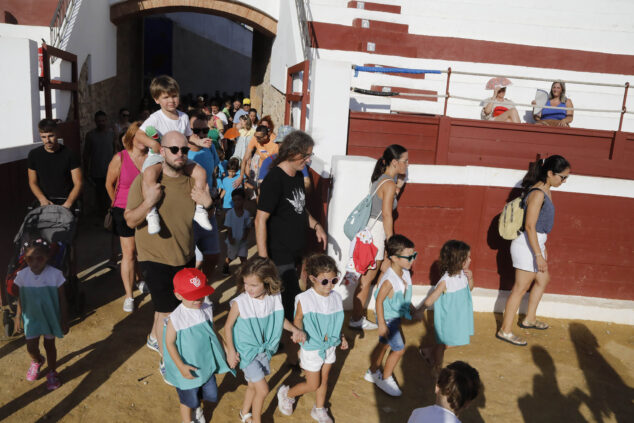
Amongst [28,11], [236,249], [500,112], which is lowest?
[236,249]

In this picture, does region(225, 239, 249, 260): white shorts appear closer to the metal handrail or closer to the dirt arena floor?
the dirt arena floor

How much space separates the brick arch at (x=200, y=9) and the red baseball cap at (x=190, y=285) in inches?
410

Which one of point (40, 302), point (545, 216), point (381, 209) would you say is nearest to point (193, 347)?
point (40, 302)

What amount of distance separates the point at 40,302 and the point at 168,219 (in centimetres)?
122

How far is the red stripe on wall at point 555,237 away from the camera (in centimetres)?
597

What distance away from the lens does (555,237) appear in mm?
6137

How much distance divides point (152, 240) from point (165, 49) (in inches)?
720

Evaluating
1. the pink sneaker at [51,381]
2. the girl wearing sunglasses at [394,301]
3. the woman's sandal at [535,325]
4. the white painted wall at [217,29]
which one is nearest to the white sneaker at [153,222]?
the pink sneaker at [51,381]

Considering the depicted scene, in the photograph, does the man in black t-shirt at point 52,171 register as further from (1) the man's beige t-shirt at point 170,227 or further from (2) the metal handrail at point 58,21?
(2) the metal handrail at point 58,21

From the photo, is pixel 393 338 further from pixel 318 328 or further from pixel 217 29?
pixel 217 29

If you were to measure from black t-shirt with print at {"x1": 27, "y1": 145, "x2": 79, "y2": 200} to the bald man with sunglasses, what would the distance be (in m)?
1.89

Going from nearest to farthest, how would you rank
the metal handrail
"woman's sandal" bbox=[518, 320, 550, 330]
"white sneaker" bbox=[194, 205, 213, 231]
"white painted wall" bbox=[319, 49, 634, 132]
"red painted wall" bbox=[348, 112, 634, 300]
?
"white sneaker" bbox=[194, 205, 213, 231]
"woman's sandal" bbox=[518, 320, 550, 330]
"red painted wall" bbox=[348, 112, 634, 300]
the metal handrail
"white painted wall" bbox=[319, 49, 634, 132]

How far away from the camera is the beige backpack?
5203 millimetres

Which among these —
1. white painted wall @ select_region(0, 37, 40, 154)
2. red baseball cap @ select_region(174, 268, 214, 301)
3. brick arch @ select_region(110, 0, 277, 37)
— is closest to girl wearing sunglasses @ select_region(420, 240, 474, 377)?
red baseball cap @ select_region(174, 268, 214, 301)
